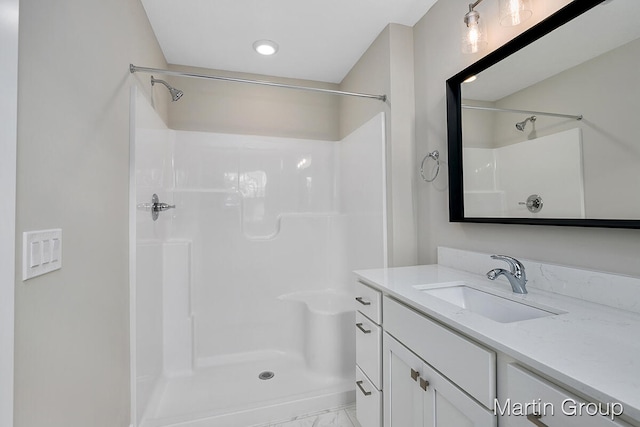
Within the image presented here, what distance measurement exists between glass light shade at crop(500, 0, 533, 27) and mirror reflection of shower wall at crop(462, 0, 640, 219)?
0.45ft

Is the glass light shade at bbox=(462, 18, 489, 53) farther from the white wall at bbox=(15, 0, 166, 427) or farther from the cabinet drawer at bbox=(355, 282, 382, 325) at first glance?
the white wall at bbox=(15, 0, 166, 427)

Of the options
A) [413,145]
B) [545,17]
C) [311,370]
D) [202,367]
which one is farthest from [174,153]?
[545,17]

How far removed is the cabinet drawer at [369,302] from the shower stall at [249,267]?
0.51m

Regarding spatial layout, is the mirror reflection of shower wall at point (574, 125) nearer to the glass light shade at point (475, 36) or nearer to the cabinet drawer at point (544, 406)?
the glass light shade at point (475, 36)

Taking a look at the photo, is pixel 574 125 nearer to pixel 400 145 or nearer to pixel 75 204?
pixel 400 145

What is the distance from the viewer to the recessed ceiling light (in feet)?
6.69

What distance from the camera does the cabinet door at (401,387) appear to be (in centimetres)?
98

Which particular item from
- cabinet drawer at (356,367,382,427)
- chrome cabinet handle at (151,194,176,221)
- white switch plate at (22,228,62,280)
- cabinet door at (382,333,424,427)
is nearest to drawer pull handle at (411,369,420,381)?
cabinet door at (382,333,424,427)

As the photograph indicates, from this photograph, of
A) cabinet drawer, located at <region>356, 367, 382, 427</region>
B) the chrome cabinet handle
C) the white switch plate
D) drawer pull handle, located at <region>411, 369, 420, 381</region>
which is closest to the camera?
the white switch plate

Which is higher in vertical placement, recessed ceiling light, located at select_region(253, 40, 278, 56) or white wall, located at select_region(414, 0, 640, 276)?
recessed ceiling light, located at select_region(253, 40, 278, 56)

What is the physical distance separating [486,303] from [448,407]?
47 cm

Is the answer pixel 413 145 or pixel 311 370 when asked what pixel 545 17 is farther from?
pixel 311 370

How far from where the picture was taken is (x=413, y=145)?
1.84 meters

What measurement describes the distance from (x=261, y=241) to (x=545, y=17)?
2250 millimetres
